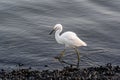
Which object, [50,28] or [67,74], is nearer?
[67,74]

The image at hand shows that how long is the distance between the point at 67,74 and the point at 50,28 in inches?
253

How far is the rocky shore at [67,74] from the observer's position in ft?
49.9

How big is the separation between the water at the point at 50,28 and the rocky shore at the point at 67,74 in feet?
4.32

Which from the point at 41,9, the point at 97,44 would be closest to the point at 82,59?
the point at 97,44

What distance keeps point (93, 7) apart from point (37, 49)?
20.7 feet

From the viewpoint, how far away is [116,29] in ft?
71.8

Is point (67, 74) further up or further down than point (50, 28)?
further down

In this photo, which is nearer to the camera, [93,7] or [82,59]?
[82,59]

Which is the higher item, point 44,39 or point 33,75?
point 44,39

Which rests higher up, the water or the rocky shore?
the water

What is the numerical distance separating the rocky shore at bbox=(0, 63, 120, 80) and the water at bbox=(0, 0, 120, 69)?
4.32 ft

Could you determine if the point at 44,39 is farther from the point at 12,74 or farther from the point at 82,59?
the point at 12,74

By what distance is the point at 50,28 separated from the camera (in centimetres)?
2178

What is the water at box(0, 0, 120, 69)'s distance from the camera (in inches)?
732
